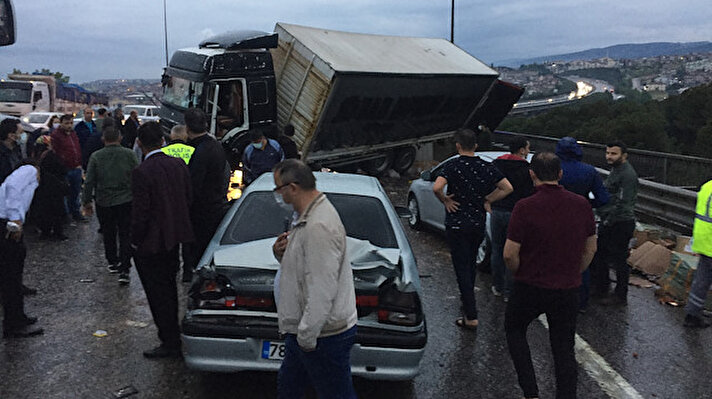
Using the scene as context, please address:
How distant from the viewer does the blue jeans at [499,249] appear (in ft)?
20.8

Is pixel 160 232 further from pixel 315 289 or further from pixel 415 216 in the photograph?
pixel 415 216

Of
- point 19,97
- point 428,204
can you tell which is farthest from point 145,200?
point 19,97

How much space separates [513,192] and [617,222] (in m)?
1.29

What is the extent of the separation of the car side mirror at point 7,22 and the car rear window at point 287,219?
6.55 ft

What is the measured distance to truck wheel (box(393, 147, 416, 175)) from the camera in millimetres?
17484

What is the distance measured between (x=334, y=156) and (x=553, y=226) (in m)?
11.2

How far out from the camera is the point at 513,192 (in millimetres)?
6156

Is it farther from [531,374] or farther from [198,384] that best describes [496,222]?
[198,384]

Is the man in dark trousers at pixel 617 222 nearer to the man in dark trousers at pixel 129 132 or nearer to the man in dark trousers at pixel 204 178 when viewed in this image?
the man in dark trousers at pixel 204 178

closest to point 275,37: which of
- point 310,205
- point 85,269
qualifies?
point 85,269

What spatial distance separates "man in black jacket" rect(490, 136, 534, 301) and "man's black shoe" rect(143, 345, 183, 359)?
320 centimetres

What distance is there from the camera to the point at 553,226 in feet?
12.1

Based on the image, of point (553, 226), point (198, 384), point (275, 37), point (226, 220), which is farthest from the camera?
point (275, 37)

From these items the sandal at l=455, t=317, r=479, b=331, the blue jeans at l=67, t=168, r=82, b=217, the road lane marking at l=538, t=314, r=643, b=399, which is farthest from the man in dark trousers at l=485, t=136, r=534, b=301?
the blue jeans at l=67, t=168, r=82, b=217
